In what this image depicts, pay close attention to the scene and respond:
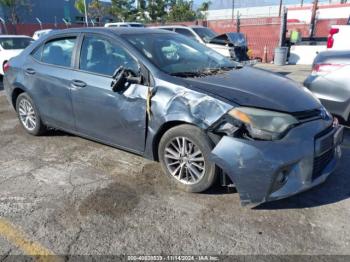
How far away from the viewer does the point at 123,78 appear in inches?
138

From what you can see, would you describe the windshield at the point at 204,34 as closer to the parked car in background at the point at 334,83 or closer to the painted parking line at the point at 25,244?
the parked car in background at the point at 334,83

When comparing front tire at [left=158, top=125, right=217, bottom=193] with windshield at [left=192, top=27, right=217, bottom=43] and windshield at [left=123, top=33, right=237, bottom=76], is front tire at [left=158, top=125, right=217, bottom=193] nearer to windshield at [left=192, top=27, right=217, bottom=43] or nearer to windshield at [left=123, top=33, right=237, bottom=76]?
windshield at [left=123, top=33, right=237, bottom=76]

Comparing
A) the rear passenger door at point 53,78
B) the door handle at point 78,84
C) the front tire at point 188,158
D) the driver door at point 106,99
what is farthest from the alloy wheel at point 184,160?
the rear passenger door at point 53,78

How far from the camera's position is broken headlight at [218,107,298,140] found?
2809mm

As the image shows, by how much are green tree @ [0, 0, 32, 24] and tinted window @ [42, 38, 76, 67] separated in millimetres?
34503

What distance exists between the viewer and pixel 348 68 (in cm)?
455

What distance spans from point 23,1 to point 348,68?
3966cm

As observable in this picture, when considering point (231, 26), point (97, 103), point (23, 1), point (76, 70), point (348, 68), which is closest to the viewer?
point (97, 103)

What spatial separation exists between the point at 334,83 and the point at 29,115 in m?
4.60

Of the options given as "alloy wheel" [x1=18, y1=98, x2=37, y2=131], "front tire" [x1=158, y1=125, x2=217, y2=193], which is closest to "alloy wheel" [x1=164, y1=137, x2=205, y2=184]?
"front tire" [x1=158, y1=125, x2=217, y2=193]

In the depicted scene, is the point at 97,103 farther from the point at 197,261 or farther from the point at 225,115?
the point at 197,261

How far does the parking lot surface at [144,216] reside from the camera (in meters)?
2.62

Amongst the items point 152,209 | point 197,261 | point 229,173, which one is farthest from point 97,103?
point 197,261

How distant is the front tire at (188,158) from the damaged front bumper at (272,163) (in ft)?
0.67
